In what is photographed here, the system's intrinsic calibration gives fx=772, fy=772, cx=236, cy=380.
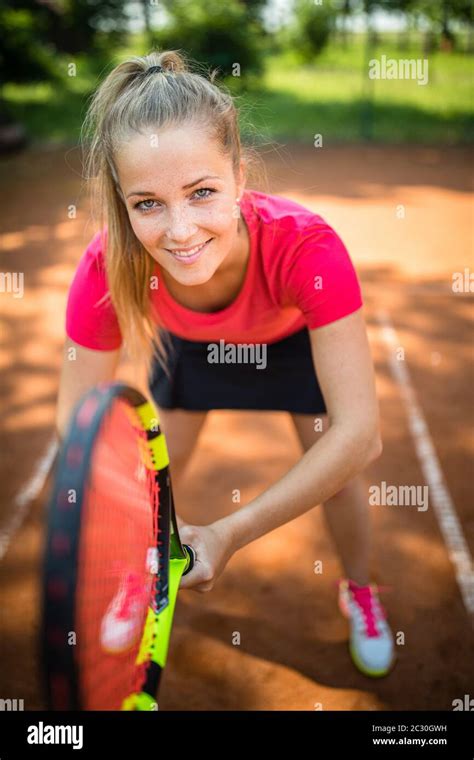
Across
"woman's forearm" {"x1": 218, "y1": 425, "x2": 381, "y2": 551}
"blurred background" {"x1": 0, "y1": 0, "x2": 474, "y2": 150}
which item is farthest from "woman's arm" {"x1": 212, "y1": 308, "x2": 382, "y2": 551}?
"blurred background" {"x1": 0, "y1": 0, "x2": 474, "y2": 150}

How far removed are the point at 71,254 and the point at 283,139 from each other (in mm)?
5457

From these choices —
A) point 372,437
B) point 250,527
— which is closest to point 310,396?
point 372,437

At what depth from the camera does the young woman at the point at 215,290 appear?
1691 millimetres

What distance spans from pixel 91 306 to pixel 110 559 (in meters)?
0.72

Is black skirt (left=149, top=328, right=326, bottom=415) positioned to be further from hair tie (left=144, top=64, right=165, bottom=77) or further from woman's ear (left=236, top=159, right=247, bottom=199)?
hair tie (left=144, top=64, right=165, bottom=77)

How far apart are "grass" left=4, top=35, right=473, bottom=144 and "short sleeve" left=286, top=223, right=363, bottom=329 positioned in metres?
8.44

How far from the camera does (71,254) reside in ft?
21.1

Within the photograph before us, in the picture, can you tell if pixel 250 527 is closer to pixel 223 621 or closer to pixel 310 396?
pixel 310 396

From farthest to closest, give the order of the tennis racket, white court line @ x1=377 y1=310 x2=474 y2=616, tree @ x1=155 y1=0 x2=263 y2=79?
1. tree @ x1=155 y1=0 x2=263 y2=79
2. white court line @ x1=377 y1=310 x2=474 y2=616
3. the tennis racket

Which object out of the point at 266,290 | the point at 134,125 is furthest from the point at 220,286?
the point at 134,125

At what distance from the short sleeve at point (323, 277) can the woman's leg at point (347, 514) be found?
1.84ft

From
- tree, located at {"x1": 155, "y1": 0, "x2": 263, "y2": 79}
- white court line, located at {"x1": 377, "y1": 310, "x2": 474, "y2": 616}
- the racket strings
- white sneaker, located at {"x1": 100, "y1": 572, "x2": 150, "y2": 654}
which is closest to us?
the racket strings

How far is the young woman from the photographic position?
169 cm

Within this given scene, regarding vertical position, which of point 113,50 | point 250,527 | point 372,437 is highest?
point 113,50
